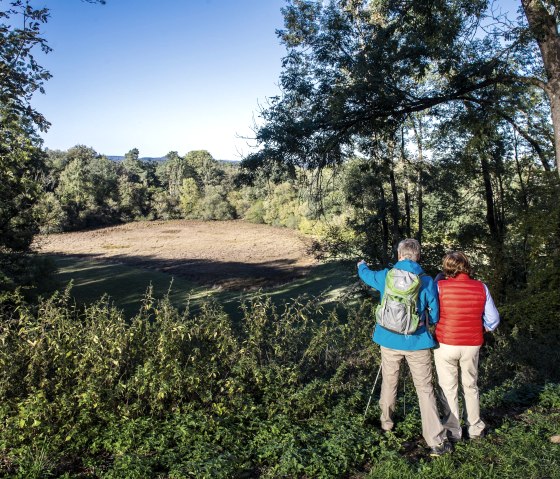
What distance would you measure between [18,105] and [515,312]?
379 inches

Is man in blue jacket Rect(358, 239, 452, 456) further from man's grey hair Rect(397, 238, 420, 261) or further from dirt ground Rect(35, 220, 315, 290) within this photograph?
dirt ground Rect(35, 220, 315, 290)

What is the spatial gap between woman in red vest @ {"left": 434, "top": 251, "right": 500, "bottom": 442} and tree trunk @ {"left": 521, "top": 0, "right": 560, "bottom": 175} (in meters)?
3.90

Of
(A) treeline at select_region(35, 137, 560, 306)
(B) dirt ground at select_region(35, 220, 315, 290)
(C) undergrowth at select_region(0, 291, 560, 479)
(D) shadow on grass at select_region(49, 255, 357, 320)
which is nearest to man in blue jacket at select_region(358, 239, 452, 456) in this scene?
(C) undergrowth at select_region(0, 291, 560, 479)

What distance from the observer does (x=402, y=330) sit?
338 cm

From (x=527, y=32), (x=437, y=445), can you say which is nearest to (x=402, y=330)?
(x=437, y=445)

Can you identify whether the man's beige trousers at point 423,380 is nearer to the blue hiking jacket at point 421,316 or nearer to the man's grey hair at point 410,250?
the blue hiking jacket at point 421,316

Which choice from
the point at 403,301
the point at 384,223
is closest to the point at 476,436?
the point at 403,301

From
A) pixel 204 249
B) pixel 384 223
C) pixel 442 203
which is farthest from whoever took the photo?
pixel 204 249

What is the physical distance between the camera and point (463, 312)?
3.42 metres

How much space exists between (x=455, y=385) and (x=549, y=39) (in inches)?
201

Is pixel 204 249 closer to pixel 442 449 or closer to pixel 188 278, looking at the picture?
pixel 188 278

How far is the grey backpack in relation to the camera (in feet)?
11.0

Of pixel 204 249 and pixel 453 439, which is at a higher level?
pixel 453 439

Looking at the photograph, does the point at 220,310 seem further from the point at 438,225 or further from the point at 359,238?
the point at 438,225
